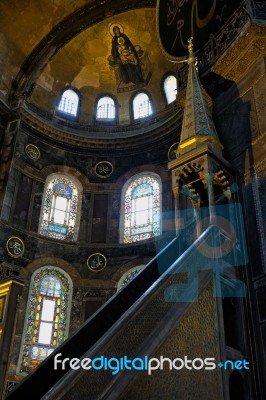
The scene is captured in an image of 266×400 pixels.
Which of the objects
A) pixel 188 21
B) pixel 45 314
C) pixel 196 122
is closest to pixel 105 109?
pixel 188 21

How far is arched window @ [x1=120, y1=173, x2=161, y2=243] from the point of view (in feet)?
42.1

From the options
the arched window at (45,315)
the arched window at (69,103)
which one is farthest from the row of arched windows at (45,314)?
the arched window at (69,103)

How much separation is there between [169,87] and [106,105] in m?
2.56

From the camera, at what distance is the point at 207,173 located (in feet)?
18.9

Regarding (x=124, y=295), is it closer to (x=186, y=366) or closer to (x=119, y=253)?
(x=186, y=366)

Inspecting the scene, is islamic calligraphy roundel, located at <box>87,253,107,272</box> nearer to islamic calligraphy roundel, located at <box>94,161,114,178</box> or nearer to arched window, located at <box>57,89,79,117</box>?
islamic calligraphy roundel, located at <box>94,161,114,178</box>

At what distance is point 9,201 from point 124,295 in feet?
24.9

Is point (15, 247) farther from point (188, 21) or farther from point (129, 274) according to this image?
point (188, 21)

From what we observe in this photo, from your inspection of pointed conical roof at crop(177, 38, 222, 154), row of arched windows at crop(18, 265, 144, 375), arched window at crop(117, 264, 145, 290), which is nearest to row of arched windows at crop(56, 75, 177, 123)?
arched window at crop(117, 264, 145, 290)

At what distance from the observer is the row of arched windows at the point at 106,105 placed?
1510cm

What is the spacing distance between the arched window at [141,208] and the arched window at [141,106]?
2650mm

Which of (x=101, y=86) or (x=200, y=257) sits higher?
(x=101, y=86)

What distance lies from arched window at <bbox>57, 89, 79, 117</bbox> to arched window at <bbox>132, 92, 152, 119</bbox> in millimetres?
2143

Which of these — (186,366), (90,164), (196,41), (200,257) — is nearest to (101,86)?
(90,164)
